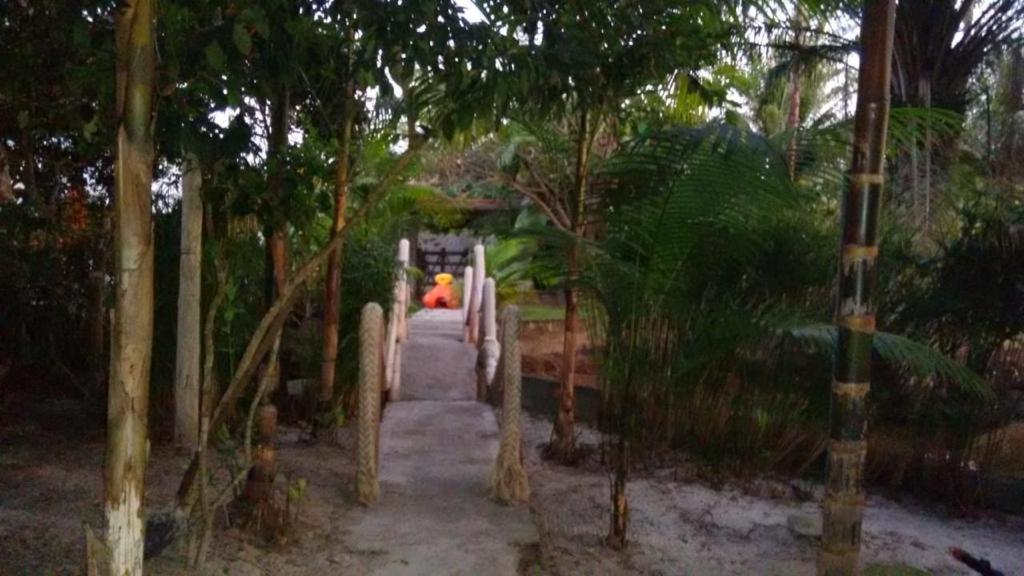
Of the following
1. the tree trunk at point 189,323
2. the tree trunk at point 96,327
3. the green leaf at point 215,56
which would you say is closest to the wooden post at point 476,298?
the tree trunk at point 96,327

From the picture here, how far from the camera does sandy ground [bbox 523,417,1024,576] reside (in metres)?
5.54

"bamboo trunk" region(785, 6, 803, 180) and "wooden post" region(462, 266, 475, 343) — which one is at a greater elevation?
"bamboo trunk" region(785, 6, 803, 180)

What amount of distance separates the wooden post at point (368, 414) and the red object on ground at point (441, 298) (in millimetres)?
10043

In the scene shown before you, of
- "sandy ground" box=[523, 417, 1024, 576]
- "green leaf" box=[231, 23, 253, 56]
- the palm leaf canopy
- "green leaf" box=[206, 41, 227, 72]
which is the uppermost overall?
"green leaf" box=[231, 23, 253, 56]

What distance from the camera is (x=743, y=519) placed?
21.0 ft

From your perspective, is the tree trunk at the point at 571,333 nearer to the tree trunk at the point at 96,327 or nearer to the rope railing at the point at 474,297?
the tree trunk at the point at 96,327

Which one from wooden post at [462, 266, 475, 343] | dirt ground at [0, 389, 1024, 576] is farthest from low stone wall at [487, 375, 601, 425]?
wooden post at [462, 266, 475, 343]

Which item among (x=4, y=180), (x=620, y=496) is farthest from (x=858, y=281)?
(x=4, y=180)

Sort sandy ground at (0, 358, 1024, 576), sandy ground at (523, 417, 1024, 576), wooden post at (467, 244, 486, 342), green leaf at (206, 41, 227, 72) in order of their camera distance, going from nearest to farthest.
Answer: green leaf at (206, 41, 227, 72), sandy ground at (0, 358, 1024, 576), sandy ground at (523, 417, 1024, 576), wooden post at (467, 244, 486, 342)

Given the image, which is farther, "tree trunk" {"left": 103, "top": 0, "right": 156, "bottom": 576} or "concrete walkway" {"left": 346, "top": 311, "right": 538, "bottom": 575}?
"concrete walkway" {"left": 346, "top": 311, "right": 538, "bottom": 575}

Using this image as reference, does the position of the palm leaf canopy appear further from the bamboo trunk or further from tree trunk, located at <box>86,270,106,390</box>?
tree trunk, located at <box>86,270,106,390</box>

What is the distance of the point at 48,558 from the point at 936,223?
694 cm

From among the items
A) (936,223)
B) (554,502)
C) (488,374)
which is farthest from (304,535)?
(936,223)

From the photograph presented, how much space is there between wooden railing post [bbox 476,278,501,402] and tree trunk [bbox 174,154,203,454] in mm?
2640
